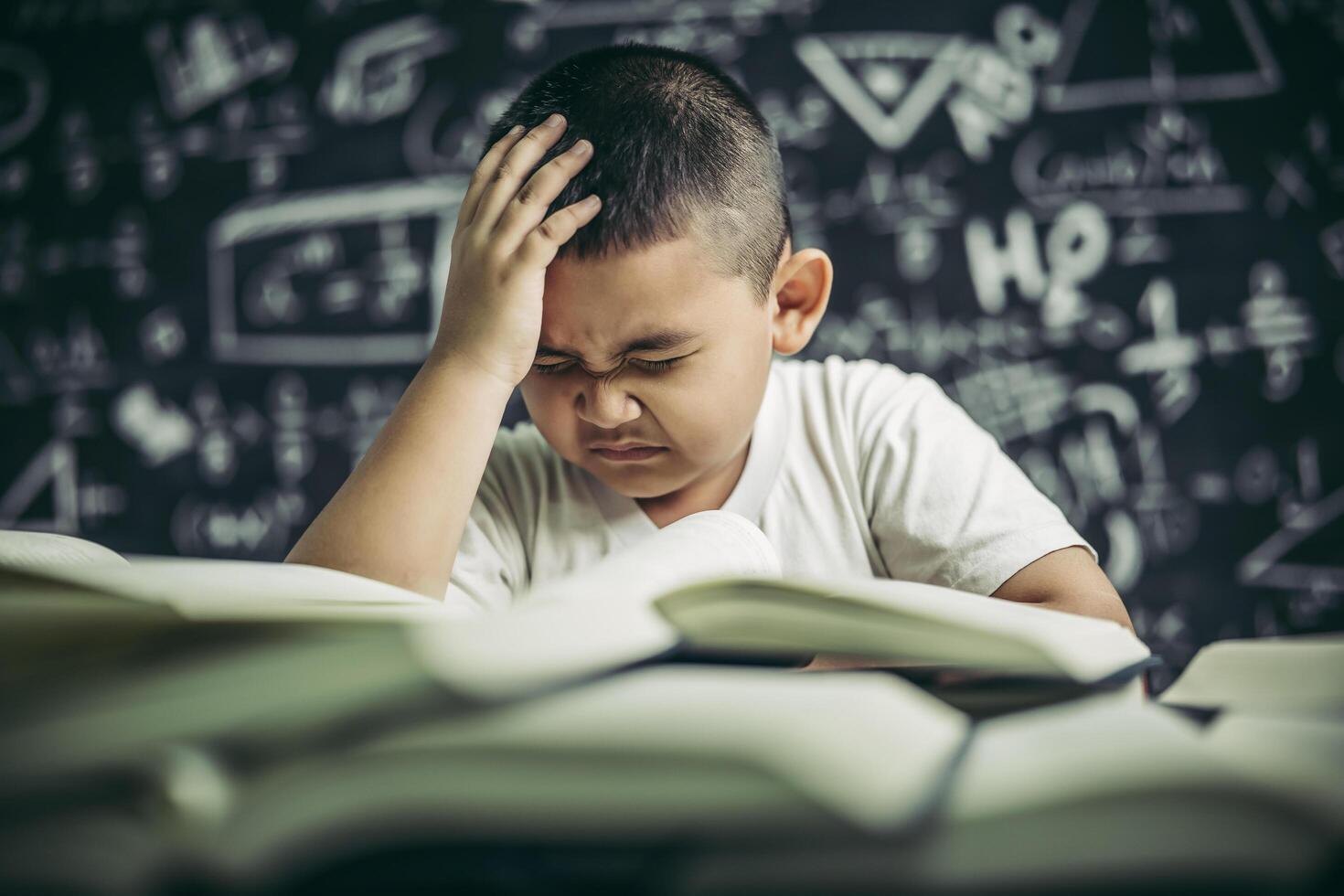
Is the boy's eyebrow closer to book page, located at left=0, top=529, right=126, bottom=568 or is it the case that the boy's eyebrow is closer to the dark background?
book page, located at left=0, top=529, right=126, bottom=568

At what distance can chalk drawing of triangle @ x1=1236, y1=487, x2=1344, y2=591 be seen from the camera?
1.18 metres

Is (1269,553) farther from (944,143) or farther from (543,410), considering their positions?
(543,410)

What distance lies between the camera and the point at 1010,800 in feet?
0.48

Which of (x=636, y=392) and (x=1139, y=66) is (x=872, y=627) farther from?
(x=1139, y=66)

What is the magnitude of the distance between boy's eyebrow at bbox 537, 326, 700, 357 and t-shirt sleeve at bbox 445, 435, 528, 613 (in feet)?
0.55

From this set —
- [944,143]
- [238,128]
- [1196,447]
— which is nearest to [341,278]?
[238,128]

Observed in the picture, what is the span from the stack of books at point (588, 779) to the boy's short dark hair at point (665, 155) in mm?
392

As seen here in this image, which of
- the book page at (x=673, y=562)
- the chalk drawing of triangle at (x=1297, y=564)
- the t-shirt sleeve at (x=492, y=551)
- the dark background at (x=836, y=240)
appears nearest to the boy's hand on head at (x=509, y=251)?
the t-shirt sleeve at (x=492, y=551)

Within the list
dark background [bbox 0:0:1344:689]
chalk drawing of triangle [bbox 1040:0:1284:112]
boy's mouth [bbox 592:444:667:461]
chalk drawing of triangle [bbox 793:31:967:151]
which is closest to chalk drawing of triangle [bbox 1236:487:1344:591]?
dark background [bbox 0:0:1344:689]

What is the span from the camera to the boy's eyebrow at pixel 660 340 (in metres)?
0.54

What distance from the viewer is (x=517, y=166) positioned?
0.57 meters

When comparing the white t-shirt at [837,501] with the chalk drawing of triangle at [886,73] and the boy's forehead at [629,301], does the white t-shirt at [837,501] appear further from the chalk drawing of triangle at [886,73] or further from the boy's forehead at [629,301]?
the chalk drawing of triangle at [886,73]

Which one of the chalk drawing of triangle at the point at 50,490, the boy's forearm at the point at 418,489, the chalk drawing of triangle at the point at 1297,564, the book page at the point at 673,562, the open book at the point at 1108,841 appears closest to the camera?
the open book at the point at 1108,841

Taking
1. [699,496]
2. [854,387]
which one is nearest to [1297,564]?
[854,387]
